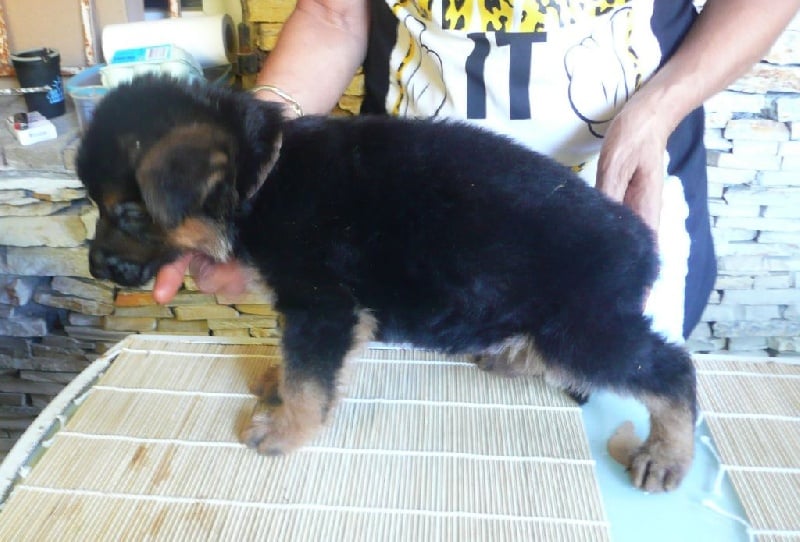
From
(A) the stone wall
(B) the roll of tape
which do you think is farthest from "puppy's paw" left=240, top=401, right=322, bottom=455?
(B) the roll of tape

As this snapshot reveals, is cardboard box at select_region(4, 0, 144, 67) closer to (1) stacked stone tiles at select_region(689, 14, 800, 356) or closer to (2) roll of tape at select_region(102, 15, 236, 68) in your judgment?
(2) roll of tape at select_region(102, 15, 236, 68)

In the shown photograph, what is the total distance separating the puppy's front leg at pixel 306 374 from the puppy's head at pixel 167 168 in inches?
7.3

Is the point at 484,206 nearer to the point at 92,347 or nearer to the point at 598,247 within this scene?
the point at 598,247

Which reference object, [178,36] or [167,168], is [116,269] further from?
[178,36]

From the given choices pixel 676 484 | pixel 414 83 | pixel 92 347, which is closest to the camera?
pixel 676 484

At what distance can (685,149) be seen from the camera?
1.41m

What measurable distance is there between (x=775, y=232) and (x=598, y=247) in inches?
67.6

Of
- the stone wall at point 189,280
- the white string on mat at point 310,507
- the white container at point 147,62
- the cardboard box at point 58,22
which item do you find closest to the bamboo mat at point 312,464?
the white string on mat at point 310,507

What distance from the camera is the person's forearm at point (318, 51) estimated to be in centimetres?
148

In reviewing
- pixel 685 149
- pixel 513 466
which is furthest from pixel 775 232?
Answer: pixel 513 466

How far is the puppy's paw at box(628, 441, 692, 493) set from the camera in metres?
1.06

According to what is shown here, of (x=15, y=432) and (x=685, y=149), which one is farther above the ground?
(x=685, y=149)

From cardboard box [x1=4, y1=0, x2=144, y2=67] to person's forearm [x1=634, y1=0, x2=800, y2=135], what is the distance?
1746 millimetres

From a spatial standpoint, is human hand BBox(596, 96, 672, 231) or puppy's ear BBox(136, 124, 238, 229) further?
human hand BBox(596, 96, 672, 231)
